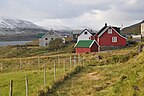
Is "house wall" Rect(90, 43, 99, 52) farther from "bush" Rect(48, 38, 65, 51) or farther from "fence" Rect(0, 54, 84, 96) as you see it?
"fence" Rect(0, 54, 84, 96)

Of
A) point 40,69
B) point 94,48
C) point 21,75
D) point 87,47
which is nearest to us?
point 21,75

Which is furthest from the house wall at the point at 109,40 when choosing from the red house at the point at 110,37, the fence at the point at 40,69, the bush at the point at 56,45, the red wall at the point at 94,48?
the fence at the point at 40,69

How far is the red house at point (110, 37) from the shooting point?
5838cm

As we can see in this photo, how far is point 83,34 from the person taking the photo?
220 ft

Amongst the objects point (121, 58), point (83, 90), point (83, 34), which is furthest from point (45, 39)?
point (83, 90)

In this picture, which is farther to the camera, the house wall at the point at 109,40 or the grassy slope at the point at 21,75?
the house wall at the point at 109,40

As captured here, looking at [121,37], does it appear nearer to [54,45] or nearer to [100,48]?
[100,48]

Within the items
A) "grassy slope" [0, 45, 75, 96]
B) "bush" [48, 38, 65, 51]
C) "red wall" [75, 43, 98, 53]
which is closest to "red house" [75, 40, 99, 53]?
"red wall" [75, 43, 98, 53]

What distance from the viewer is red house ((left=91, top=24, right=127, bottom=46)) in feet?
192

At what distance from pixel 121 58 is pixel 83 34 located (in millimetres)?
36334

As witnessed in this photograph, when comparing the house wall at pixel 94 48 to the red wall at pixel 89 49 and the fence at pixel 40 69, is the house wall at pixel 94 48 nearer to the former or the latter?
the red wall at pixel 89 49

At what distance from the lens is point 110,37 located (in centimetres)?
5847

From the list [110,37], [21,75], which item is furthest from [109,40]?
[21,75]

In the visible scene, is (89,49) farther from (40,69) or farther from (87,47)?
(40,69)
